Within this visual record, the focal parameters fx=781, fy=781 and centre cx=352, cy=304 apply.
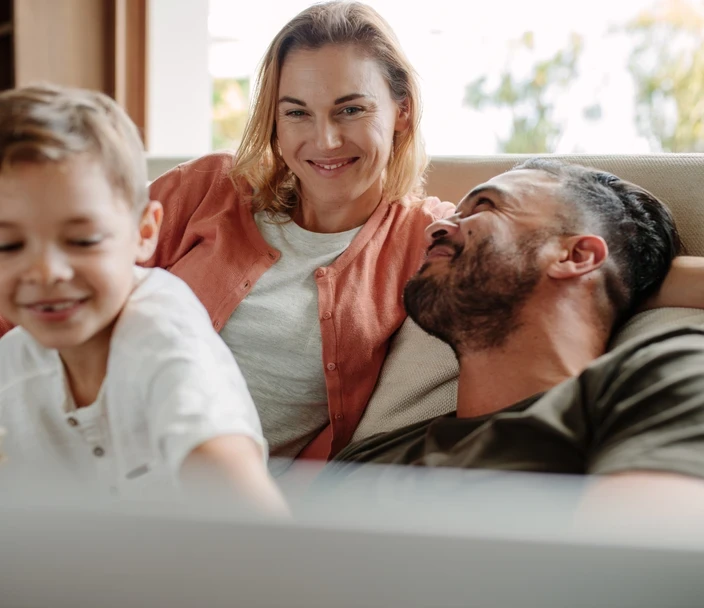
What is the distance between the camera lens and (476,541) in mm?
354

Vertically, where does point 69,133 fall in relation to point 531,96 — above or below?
above

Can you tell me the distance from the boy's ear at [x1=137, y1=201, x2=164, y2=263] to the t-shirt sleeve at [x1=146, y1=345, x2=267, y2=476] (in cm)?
15

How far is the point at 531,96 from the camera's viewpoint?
369cm

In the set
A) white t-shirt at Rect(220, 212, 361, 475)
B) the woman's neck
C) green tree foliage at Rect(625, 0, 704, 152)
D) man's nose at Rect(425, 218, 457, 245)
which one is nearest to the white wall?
green tree foliage at Rect(625, 0, 704, 152)

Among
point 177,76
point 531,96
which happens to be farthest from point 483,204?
point 177,76

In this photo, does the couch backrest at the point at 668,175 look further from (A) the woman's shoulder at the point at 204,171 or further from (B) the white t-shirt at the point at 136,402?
(B) the white t-shirt at the point at 136,402

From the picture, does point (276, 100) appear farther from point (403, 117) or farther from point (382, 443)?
point (382, 443)

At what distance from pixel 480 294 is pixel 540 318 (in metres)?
0.09

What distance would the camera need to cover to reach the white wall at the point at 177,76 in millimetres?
3807

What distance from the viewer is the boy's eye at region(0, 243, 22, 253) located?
0.72 m

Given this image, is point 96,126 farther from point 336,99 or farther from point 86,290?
A: point 336,99

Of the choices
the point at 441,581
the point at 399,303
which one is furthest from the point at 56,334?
the point at 399,303

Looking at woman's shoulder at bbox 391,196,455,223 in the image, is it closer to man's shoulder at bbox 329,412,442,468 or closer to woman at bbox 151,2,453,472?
woman at bbox 151,2,453,472

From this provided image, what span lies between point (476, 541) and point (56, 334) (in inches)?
20.6
